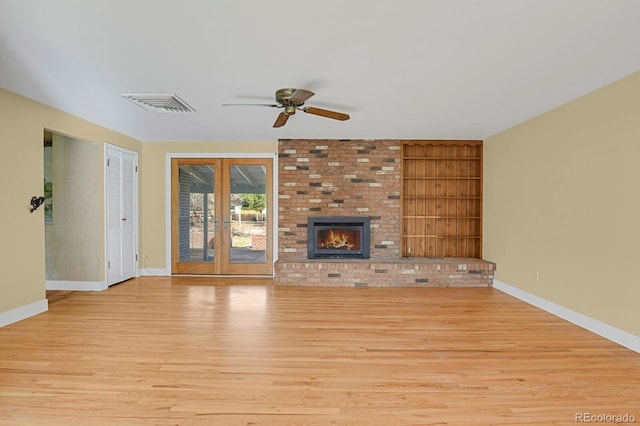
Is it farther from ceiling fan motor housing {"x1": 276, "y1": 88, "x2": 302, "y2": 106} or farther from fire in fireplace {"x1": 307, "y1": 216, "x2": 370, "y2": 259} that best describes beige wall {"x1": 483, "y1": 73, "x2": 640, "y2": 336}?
ceiling fan motor housing {"x1": 276, "y1": 88, "x2": 302, "y2": 106}

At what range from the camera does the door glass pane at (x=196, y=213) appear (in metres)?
5.68

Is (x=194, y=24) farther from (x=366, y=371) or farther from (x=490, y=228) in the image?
(x=490, y=228)

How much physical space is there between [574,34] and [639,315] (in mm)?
2441

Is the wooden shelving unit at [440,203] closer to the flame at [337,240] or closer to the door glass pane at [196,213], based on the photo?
the flame at [337,240]

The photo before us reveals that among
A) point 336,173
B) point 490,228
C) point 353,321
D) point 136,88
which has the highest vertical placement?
point 136,88

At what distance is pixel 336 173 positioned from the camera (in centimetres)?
556

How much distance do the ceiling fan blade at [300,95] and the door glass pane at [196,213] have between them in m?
3.12

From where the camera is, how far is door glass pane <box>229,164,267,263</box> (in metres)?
5.65

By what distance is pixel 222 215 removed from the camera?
18.5 feet

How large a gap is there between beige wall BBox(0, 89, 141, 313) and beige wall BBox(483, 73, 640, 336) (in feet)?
19.8

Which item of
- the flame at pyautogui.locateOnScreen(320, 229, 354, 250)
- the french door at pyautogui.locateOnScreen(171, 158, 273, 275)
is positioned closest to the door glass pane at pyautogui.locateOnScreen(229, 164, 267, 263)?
the french door at pyautogui.locateOnScreen(171, 158, 273, 275)

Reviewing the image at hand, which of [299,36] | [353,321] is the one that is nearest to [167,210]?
[353,321]

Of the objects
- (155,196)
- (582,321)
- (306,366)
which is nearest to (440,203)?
(582,321)

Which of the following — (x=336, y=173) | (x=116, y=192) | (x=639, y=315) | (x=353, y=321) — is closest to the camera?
(x=639, y=315)
